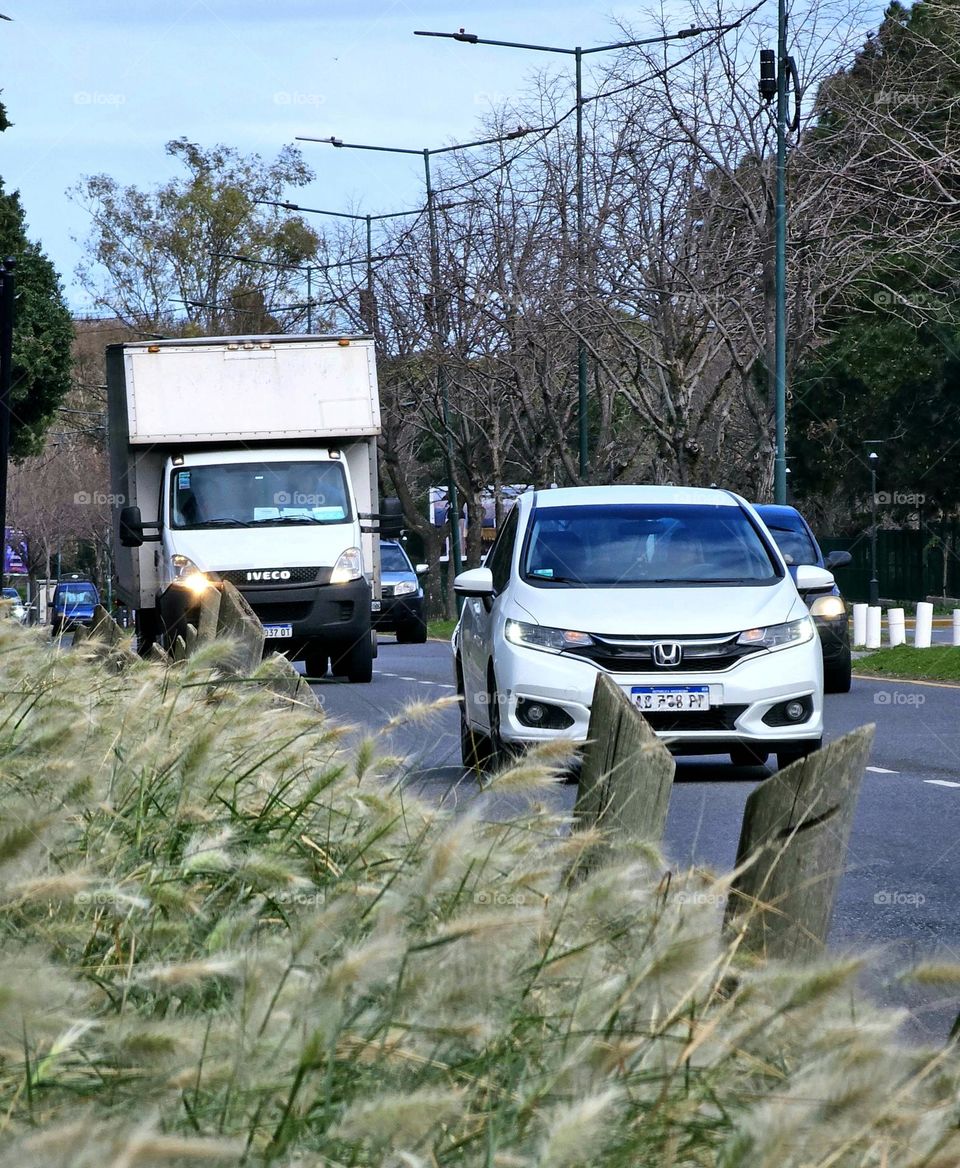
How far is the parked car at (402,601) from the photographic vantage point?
37.2 meters

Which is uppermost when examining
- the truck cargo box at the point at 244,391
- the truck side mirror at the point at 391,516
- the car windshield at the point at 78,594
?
the truck cargo box at the point at 244,391

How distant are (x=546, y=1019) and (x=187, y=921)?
0.79 meters

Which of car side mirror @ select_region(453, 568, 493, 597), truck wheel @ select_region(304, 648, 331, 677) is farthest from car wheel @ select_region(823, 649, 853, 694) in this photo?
car side mirror @ select_region(453, 568, 493, 597)

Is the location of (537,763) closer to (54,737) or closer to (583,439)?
(54,737)

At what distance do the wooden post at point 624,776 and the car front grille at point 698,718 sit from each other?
7.36m

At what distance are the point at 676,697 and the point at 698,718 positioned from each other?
205mm

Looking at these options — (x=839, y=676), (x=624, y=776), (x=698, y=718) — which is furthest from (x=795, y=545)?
(x=624, y=776)

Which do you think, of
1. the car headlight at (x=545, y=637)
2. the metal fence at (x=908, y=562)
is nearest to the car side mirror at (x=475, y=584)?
the car headlight at (x=545, y=637)

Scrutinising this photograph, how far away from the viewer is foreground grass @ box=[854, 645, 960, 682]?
23500 mm

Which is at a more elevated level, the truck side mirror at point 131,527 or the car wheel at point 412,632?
the truck side mirror at point 131,527

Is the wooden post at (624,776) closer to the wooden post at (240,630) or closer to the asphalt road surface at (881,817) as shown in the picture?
the asphalt road surface at (881,817)

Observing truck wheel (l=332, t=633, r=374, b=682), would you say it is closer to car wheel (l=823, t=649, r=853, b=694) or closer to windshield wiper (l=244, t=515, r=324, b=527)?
windshield wiper (l=244, t=515, r=324, b=527)

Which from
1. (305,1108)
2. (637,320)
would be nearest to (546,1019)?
(305,1108)

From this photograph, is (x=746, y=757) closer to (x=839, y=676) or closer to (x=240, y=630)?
(x=240, y=630)
